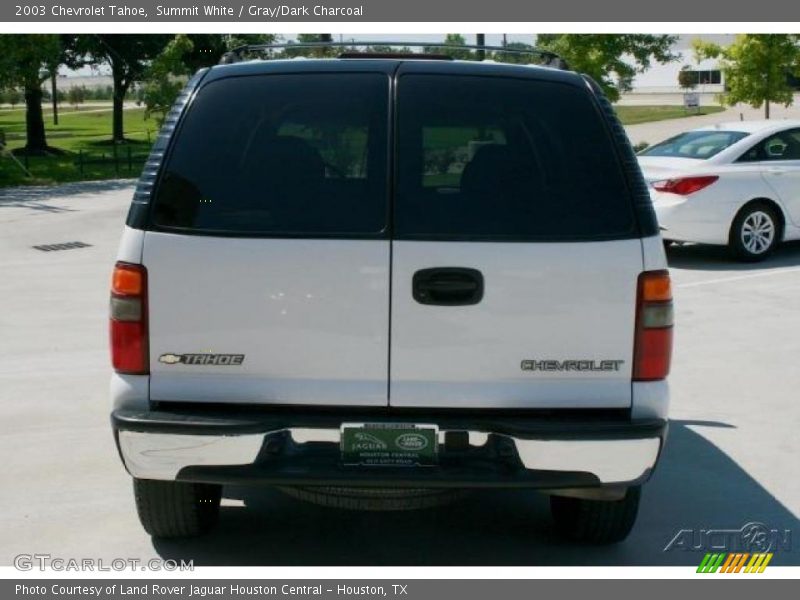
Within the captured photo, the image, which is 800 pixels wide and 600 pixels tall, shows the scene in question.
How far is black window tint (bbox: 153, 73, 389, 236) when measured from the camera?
4.30m

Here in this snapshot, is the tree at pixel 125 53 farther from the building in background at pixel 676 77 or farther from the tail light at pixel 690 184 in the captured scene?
the building in background at pixel 676 77

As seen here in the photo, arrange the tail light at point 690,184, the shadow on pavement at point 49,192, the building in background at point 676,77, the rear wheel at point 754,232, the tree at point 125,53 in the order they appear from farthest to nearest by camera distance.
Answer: the building in background at point 676,77 → the tree at point 125,53 → the shadow on pavement at point 49,192 → the rear wheel at point 754,232 → the tail light at point 690,184

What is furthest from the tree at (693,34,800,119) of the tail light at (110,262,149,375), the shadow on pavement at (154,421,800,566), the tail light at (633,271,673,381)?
the tail light at (110,262,149,375)

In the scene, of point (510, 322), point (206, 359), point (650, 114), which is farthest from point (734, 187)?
point (650, 114)

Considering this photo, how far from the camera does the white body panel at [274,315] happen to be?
167 inches

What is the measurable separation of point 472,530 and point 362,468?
125 centimetres

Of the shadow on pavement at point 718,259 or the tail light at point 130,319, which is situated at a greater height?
the tail light at point 130,319

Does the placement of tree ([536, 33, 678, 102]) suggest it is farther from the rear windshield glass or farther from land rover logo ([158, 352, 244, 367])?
land rover logo ([158, 352, 244, 367])

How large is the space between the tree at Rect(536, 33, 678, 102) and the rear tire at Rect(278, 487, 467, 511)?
23.6 m

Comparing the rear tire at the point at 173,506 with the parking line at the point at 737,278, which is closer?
the rear tire at the point at 173,506

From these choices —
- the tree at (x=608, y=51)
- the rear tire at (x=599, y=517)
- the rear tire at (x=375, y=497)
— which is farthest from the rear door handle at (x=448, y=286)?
the tree at (x=608, y=51)

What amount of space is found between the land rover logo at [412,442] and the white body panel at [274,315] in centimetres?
15

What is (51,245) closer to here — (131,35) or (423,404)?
(423,404)

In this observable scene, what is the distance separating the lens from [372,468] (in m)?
4.23
